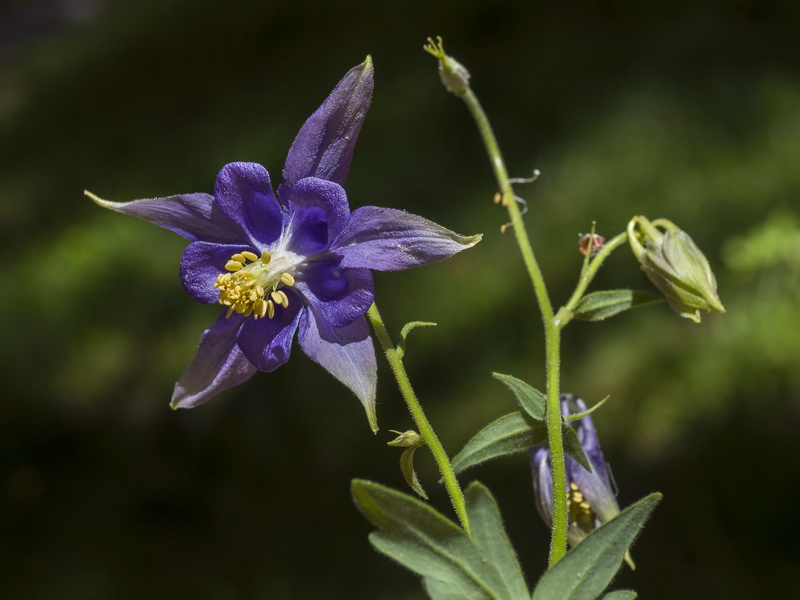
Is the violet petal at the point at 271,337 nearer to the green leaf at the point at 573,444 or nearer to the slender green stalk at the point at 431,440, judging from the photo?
the slender green stalk at the point at 431,440

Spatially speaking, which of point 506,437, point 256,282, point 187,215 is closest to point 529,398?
point 506,437

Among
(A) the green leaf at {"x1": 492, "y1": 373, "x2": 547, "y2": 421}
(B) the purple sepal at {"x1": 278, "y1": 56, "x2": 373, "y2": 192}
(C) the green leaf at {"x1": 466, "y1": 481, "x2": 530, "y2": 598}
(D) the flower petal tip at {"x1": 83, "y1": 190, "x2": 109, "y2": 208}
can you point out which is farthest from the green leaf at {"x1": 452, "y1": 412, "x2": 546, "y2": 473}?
(D) the flower petal tip at {"x1": 83, "y1": 190, "x2": 109, "y2": 208}

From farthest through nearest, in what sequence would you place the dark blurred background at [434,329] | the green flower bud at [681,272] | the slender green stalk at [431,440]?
the dark blurred background at [434,329] < the green flower bud at [681,272] < the slender green stalk at [431,440]

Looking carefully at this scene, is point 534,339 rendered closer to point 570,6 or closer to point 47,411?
point 570,6

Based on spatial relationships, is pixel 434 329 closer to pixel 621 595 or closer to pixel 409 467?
pixel 409 467

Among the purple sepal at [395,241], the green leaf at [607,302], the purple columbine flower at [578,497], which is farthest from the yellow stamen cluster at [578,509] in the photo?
the purple sepal at [395,241]

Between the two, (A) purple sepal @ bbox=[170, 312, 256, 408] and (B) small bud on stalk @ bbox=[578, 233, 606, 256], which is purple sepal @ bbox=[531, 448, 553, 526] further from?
(A) purple sepal @ bbox=[170, 312, 256, 408]

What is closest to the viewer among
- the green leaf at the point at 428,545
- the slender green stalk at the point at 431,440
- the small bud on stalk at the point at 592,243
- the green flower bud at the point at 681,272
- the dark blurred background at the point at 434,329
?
the green leaf at the point at 428,545
